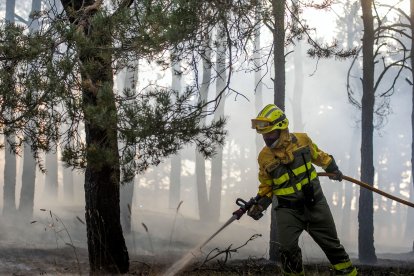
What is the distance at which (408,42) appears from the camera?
39.5 metres

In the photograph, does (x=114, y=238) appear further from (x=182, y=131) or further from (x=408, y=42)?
(x=408, y=42)

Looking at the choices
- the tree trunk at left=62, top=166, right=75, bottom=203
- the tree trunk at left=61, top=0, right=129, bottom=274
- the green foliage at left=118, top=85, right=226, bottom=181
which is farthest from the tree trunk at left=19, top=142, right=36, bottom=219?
the green foliage at left=118, top=85, right=226, bottom=181

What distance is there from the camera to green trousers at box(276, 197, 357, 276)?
5816mm

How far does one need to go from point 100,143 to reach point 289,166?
2.56 meters

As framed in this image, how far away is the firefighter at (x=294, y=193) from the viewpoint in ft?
18.9

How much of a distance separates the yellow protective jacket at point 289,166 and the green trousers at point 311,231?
0.18 metres

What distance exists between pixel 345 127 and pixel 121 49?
2119 inches

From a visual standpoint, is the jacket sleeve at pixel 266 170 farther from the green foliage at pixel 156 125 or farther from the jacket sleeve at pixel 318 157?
the green foliage at pixel 156 125

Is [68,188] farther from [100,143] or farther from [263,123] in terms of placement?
[263,123]

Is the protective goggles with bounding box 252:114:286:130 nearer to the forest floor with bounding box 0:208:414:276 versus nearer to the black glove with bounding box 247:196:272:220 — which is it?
the black glove with bounding box 247:196:272:220

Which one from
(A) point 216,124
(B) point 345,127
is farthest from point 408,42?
(A) point 216,124

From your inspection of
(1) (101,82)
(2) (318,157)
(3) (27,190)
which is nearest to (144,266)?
(1) (101,82)

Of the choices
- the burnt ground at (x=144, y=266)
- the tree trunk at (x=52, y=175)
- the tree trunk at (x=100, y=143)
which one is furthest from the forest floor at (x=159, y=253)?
the tree trunk at (x=52, y=175)

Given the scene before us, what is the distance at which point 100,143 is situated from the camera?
23.3 feet
